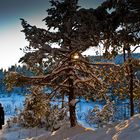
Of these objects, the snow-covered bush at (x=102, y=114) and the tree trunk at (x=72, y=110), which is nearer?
the tree trunk at (x=72, y=110)

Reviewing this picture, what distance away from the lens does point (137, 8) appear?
48.0 feet

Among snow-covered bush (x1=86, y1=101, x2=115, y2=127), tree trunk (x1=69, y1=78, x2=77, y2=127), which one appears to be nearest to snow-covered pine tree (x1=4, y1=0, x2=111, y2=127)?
tree trunk (x1=69, y1=78, x2=77, y2=127)

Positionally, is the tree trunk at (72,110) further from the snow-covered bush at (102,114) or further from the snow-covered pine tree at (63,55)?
the snow-covered bush at (102,114)

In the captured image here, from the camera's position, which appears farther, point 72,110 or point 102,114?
point 102,114

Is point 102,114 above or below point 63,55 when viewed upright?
below

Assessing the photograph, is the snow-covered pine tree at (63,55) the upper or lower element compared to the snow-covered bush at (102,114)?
upper

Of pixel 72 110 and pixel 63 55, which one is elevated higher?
pixel 63 55

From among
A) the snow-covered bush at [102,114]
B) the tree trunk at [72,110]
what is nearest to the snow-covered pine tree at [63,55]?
the tree trunk at [72,110]

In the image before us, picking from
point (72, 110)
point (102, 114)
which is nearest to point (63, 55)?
point (72, 110)

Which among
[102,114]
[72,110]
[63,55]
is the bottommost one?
[102,114]

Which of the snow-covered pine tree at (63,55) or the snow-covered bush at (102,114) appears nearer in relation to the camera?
the snow-covered pine tree at (63,55)

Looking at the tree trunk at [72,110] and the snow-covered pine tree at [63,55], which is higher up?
the snow-covered pine tree at [63,55]

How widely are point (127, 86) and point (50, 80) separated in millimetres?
5871

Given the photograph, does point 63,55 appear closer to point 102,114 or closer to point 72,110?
point 72,110
